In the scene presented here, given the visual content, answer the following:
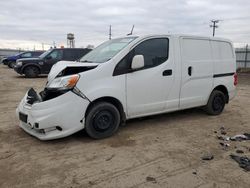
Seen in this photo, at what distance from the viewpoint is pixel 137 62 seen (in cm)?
524

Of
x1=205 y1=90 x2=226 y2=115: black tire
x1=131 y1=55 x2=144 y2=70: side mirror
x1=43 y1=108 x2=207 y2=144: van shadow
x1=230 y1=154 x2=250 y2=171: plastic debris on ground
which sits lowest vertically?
x1=230 y1=154 x2=250 y2=171: plastic debris on ground

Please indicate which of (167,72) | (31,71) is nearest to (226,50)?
(167,72)

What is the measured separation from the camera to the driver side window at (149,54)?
5.26m

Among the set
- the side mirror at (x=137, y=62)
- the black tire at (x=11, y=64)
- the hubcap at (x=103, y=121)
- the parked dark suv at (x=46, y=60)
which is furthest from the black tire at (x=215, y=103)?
the black tire at (x=11, y=64)

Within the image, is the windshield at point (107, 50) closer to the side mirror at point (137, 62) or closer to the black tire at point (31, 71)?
the side mirror at point (137, 62)

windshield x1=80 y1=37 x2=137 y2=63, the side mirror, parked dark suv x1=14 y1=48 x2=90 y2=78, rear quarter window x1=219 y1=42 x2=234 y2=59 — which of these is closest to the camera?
the side mirror

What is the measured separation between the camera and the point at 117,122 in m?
5.27

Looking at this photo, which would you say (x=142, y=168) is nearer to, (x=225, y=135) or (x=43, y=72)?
(x=225, y=135)

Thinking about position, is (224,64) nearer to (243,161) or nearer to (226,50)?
(226,50)

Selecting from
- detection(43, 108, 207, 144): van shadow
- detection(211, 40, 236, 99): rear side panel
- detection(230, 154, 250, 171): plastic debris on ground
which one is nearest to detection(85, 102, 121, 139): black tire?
detection(43, 108, 207, 144): van shadow

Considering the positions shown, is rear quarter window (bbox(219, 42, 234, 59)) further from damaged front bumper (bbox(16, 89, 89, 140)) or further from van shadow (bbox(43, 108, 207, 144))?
damaged front bumper (bbox(16, 89, 89, 140))

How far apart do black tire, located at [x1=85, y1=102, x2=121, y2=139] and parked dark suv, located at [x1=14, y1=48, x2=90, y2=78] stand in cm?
1181

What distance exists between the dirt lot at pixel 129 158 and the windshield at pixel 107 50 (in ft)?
4.67

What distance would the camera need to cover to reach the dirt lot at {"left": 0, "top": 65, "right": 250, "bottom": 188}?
3586 mm
